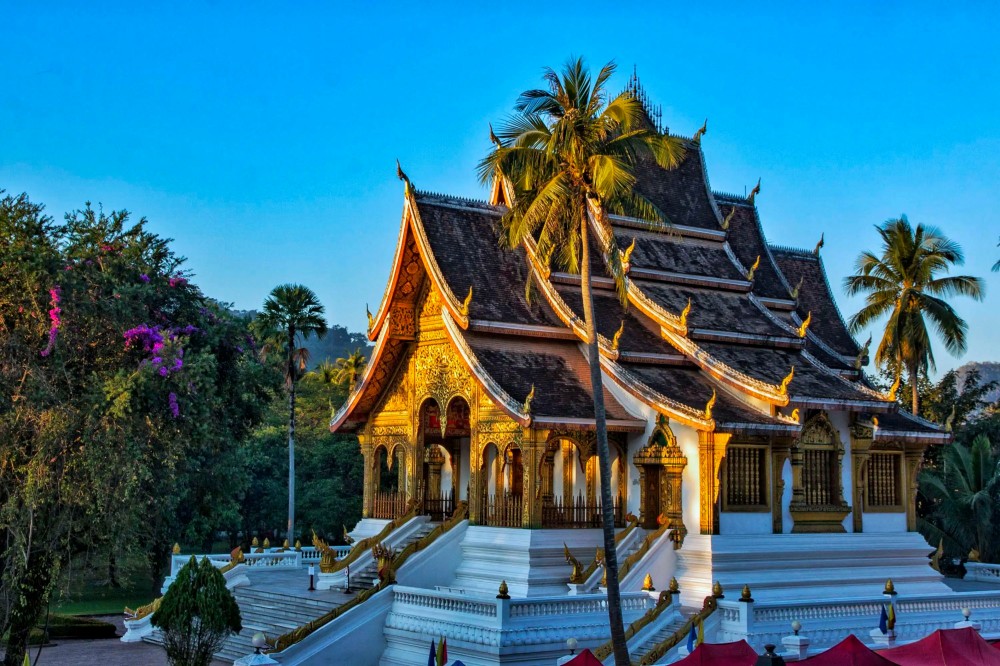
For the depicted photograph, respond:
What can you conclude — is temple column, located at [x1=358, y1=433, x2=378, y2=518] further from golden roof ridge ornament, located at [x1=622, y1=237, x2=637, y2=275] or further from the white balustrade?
the white balustrade

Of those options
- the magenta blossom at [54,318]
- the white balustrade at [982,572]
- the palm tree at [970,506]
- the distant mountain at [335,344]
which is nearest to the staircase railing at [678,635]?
the magenta blossom at [54,318]

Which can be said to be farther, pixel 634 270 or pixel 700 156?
pixel 700 156

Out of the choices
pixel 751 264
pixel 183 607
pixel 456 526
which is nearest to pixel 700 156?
pixel 751 264

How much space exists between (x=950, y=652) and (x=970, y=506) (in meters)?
17.0

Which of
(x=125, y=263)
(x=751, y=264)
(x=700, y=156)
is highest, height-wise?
(x=700, y=156)

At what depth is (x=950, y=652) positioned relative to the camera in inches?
557

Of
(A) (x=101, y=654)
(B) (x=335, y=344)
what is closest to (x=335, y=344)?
(B) (x=335, y=344)

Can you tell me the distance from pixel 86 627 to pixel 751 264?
54.1 feet

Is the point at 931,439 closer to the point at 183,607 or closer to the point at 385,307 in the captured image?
the point at 385,307

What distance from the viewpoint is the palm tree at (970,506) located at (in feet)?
97.8

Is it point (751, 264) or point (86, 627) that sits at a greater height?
point (751, 264)

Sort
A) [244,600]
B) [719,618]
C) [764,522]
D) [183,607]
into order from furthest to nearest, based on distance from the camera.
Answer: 1. [244,600]
2. [764,522]
3. [719,618]
4. [183,607]

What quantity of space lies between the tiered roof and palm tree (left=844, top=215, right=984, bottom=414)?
7323mm

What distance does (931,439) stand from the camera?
22656mm
